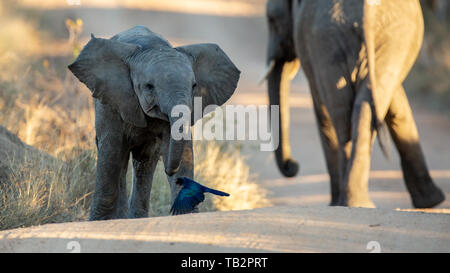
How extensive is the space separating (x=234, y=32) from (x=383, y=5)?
19223mm

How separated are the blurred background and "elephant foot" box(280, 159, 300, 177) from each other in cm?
45

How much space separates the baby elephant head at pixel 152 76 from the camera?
4.86 meters

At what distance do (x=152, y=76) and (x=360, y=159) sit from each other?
248 centimetres

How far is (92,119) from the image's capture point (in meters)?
8.76

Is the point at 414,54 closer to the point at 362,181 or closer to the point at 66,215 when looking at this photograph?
the point at 362,181

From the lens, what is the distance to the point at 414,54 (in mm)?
7254

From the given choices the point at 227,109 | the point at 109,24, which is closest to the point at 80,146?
the point at 227,109

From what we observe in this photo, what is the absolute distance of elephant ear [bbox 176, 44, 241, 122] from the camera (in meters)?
5.46

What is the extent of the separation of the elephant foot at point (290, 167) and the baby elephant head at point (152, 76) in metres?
3.11

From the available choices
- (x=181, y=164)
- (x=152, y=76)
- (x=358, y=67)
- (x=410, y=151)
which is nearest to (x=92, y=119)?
(x=358, y=67)

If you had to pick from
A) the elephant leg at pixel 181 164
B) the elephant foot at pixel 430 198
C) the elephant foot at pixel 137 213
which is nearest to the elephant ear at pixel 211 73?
the elephant leg at pixel 181 164

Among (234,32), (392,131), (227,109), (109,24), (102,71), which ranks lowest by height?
(234,32)

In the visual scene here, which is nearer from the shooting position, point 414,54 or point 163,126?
point 163,126

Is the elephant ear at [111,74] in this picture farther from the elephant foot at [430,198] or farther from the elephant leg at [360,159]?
the elephant foot at [430,198]
